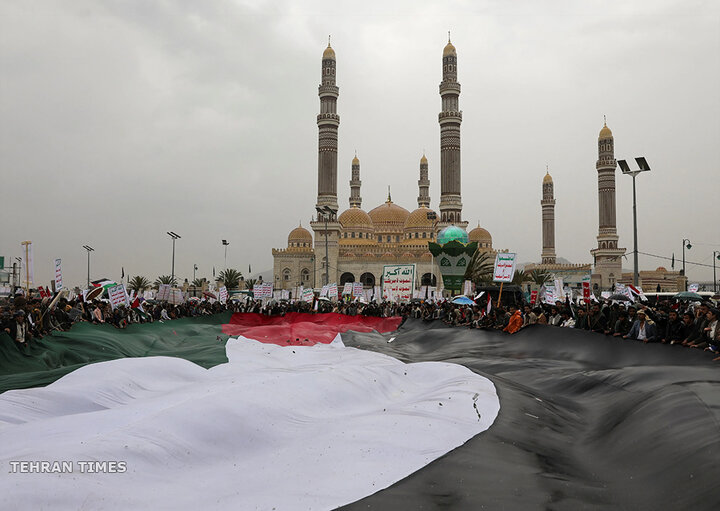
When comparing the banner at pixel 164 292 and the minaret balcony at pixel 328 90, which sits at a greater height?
the minaret balcony at pixel 328 90

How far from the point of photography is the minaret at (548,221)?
9462 centimetres

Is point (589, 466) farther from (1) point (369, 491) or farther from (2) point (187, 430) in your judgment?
(2) point (187, 430)

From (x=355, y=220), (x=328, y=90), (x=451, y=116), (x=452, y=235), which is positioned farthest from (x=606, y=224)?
(x=328, y=90)

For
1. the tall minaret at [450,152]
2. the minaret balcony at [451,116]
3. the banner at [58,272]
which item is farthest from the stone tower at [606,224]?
the banner at [58,272]

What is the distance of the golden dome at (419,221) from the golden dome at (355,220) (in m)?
6.46

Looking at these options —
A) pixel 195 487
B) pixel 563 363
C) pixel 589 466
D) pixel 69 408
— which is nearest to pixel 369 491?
pixel 195 487

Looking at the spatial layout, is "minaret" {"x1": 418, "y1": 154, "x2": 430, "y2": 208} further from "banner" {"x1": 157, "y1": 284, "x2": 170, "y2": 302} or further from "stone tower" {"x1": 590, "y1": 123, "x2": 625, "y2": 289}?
"banner" {"x1": 157, "y1": 284, "x2": 170, "y2": 302}

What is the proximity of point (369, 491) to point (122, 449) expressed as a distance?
6.80ft

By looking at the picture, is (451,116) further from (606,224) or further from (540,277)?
(606,224)

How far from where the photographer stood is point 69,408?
286 inches

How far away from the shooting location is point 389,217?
9825 cm

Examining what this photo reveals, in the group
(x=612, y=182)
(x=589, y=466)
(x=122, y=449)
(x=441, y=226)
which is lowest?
(x=589, y=466)

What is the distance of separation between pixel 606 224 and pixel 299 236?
45797mm

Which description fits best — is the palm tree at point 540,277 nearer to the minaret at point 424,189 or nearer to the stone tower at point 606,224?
the stone tower at point 606,224
